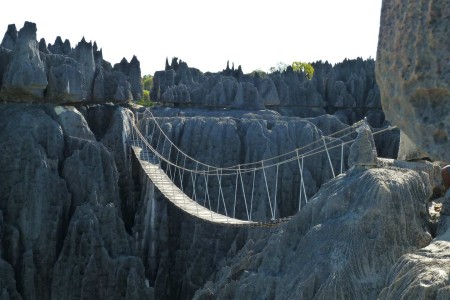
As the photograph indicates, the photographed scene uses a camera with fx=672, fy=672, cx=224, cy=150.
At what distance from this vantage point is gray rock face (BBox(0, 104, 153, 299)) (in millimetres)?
14523

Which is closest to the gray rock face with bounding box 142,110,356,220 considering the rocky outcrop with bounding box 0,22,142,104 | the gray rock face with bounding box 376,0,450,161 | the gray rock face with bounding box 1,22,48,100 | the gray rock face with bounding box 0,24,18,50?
the rocky outcrop with bounding box 0,22,142,104

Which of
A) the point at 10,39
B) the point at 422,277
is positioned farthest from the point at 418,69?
the point at 10,39

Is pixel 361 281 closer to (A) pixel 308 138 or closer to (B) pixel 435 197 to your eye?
(B) pixel 435 197

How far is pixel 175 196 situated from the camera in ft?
50.4

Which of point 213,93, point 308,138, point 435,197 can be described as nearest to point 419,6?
point 435,197

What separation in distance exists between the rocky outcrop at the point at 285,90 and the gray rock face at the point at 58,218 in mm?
9948

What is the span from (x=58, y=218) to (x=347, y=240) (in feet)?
30.4

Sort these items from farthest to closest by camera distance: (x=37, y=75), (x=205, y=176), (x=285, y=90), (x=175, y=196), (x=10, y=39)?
(x=285, y=90) → (x=10, y=39) → (x=205, y=176) → (x=37, y=75) → (x=175, y=196)

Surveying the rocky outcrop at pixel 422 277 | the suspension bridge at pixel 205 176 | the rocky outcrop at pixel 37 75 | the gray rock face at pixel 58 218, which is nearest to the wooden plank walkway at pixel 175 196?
the suspension bridge at pixel 205 176

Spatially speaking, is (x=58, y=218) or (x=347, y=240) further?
(x=58, y=218)

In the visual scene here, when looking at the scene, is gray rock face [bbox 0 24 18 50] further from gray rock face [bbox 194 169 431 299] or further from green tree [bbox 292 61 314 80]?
green tree [bbox 292 61 314 80]

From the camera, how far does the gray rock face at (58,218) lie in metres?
14.5

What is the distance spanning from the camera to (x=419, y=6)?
9.81 feet

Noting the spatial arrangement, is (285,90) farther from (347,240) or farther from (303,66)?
(303,66)
